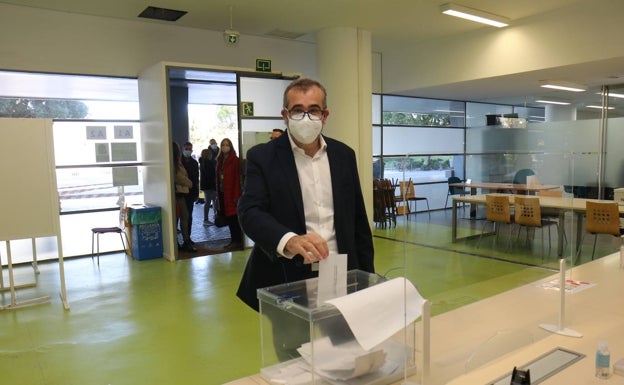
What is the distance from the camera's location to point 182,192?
647 centimetres

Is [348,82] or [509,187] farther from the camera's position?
[348,82]

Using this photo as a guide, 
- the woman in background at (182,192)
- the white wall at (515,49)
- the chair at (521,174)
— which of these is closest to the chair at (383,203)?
the white wall at (515,49)

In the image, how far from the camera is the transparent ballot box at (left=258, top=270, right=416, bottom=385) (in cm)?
113

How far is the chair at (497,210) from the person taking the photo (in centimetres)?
212

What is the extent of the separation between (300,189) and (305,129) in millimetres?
227

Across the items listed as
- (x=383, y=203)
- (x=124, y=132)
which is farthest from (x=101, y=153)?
(x=383, y=203)

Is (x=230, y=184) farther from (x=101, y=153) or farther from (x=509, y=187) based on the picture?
(x=509, y=187)

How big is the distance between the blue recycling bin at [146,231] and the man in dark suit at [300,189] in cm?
468

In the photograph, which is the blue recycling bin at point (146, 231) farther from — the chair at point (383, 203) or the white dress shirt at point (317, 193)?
the white dress shirt at point (317, 193)

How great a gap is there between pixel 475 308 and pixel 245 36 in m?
6.66

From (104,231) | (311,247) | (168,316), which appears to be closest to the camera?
(311,247)

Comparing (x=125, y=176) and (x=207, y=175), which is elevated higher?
(x=125, y=176)

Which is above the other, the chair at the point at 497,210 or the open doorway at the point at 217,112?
the open doorway at the point at 217,112

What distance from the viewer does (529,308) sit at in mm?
1862
